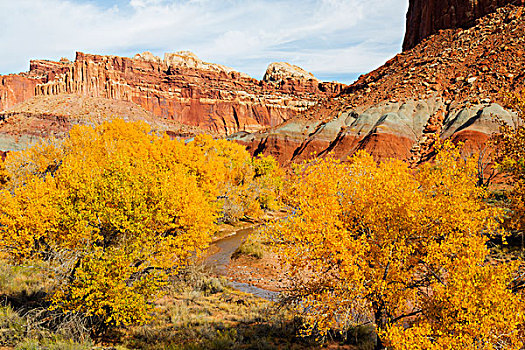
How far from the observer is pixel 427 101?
232ft

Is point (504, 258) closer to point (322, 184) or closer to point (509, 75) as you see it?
point (322, 184)

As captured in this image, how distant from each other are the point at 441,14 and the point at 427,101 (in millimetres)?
34406

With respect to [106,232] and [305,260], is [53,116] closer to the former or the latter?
[106,232]

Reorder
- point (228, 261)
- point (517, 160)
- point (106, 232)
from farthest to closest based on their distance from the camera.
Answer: point (228, 261), point (106, 232), point (517, 160)

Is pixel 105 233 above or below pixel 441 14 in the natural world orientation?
below

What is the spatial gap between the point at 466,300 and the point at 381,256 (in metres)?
2.84

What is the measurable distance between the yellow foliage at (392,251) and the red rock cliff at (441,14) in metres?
89.4

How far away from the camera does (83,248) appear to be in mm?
13523

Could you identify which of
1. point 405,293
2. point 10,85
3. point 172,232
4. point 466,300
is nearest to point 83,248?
point 172,232

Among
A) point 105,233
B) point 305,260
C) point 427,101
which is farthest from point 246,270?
point 427,101

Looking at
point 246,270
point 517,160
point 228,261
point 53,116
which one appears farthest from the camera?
point 53,116

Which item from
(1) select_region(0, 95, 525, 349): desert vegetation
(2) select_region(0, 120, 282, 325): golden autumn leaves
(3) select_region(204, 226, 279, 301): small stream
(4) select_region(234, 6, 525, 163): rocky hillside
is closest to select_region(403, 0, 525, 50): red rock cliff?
(4) select_region(234, 6, 525, 163): rocky hillside

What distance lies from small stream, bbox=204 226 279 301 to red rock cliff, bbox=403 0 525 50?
8039 centimetres

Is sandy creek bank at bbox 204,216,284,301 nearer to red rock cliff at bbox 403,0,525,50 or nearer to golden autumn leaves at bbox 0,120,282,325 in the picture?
golden autumn leaves at bbox 0,120,282,325
